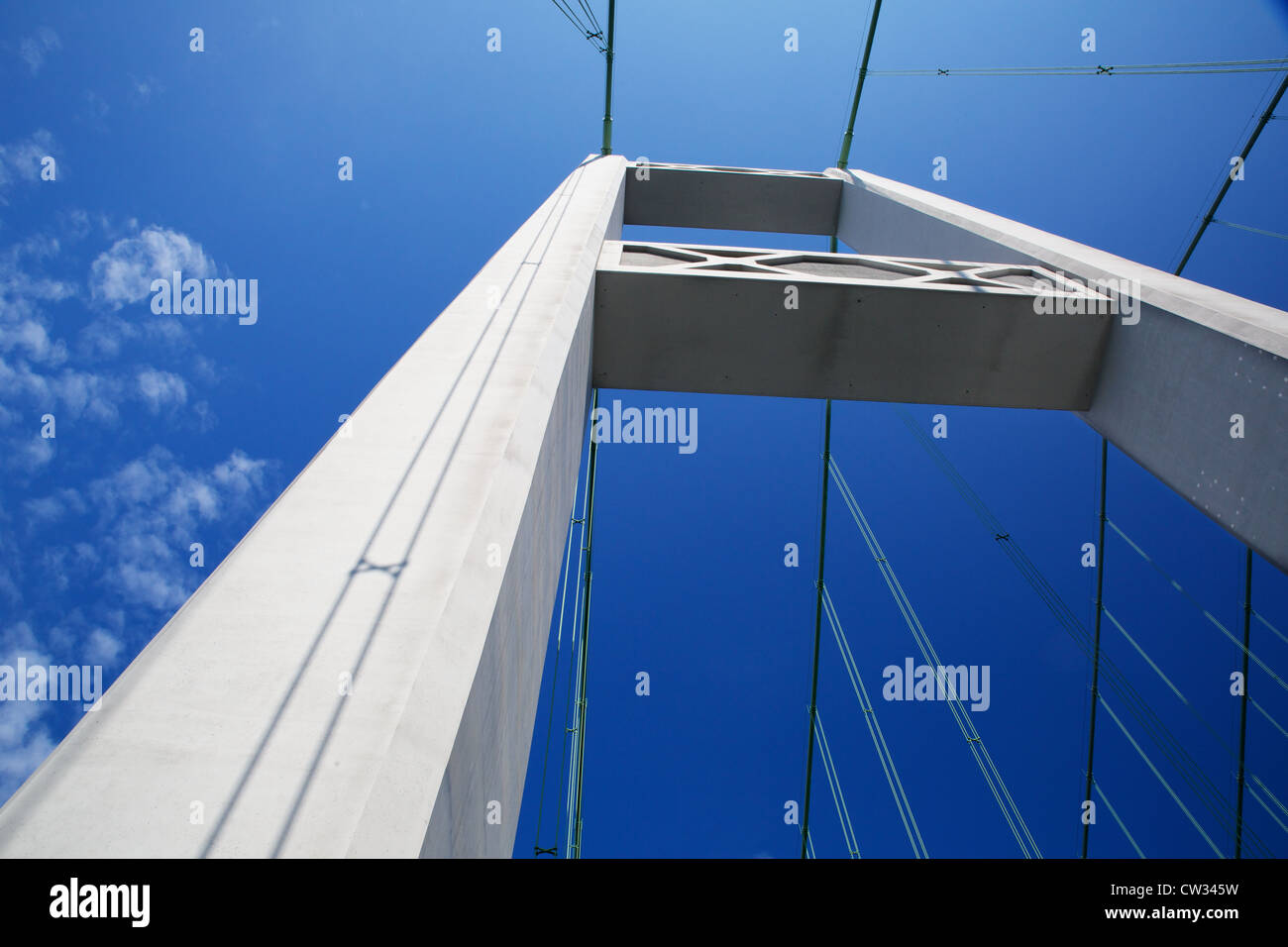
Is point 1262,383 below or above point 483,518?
above

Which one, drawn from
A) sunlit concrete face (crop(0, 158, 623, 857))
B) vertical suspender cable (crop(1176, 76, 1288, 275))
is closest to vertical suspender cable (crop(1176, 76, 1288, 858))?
vertical suspender cable (crop(1176, 76, 1288, 275))

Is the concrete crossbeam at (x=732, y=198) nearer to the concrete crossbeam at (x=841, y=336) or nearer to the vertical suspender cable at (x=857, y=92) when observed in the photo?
the vertical suspender cable at (x=857, y=92)

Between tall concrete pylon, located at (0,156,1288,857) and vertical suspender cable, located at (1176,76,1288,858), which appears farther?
vertical suspender cable, located at (1176,76,1288,858)

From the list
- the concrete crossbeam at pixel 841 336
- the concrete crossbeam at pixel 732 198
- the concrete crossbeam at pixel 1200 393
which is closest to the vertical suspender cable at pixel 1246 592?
the concrete crossbeam at pixel 732 198

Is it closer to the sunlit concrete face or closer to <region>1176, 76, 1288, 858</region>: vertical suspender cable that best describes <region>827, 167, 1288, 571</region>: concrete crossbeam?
the sunlit concrete face

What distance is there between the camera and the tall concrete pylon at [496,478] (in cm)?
113

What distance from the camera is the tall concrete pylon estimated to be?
1126 millimetres

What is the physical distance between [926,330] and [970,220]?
2026 millimetres

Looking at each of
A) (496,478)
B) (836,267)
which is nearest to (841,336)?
(836,267)
